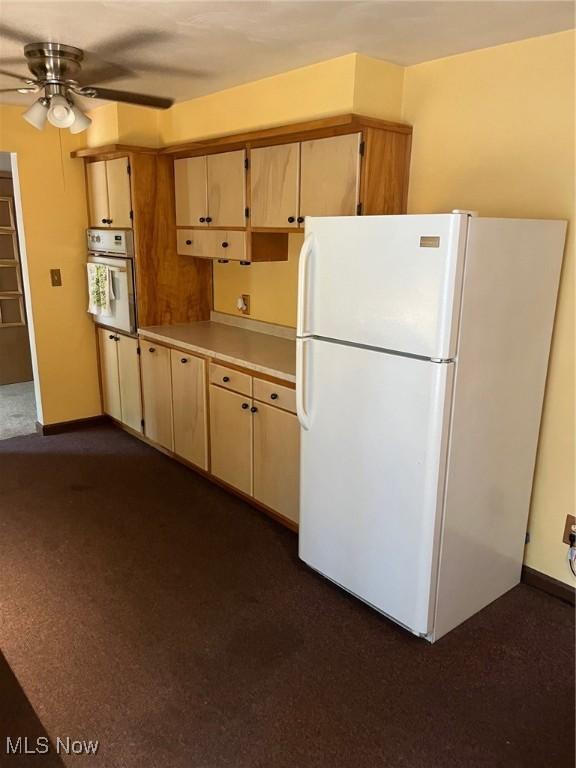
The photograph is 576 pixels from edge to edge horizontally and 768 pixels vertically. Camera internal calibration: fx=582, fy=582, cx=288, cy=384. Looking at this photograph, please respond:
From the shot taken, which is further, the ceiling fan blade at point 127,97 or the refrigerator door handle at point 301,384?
the ceiling fan blade at point 127,97

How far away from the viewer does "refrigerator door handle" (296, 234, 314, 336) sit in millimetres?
2377

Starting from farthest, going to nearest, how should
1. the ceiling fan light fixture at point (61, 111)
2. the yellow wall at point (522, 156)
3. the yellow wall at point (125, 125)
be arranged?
1. the yellow wall at point (125, 125)
2. the ceiling fan light fixture at point (61, 111)
3. the yellow wall at point (522, 156)

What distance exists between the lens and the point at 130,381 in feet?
13.9

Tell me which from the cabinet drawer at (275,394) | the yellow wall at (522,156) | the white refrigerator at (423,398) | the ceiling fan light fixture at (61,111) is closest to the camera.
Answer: the white refrigerator at (423,398)

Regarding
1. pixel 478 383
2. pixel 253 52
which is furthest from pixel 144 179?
pixel 478 383

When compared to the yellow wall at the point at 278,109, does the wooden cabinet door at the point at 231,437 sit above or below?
below

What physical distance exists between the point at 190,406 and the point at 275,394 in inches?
34.7

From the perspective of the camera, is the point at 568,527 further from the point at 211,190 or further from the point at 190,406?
the point at 211,190

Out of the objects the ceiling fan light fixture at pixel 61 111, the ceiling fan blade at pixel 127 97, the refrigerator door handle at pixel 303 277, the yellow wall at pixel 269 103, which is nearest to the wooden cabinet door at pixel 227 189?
the yellow wall at pixel 269 103

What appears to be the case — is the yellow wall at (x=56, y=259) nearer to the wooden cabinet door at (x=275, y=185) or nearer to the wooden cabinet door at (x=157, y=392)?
the wooden cabinet door at (x=157, y=392)

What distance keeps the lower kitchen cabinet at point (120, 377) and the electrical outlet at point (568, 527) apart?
2831 millimetres

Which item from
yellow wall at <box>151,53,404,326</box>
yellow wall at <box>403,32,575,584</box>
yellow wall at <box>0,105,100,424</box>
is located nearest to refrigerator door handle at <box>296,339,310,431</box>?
yellow wall at <box>403,32,575,584</box>

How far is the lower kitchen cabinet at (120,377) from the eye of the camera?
4.17m

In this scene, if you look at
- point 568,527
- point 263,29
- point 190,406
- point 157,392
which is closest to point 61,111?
point 263,29
